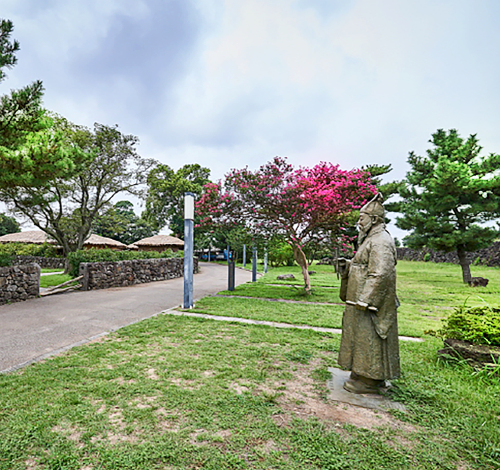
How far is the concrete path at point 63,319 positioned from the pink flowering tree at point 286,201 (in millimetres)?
3054

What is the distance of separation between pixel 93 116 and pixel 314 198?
50.6 feet

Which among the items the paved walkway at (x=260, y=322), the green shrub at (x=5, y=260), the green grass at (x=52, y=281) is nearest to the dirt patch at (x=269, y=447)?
the paved walkway at (x=260, y=322)

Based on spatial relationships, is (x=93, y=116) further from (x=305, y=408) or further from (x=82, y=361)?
(x=305, y=408)

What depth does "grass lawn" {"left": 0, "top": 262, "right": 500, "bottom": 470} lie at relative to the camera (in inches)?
72.1

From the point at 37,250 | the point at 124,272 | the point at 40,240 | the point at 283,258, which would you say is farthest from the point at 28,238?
the point at 283,258

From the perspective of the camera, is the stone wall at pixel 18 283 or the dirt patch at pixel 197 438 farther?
the stone wall at pixel 18 283

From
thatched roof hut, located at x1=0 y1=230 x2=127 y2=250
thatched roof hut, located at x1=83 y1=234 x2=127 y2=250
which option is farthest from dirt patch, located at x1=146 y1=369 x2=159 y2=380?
thatched roof hut, located at x1=0 y1=230 x2=127 y2=250

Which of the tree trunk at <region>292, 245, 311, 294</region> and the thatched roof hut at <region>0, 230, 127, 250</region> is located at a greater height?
the thatched roof hut at <region>0, 230, 127, 250</region>

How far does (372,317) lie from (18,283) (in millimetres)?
8983

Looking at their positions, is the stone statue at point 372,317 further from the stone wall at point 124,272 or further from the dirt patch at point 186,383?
the stone wall at point 124,272

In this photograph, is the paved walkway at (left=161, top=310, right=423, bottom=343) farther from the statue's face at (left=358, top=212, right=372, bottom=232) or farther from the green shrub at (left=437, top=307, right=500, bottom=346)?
the statue's face at (left=358, top=212, right=372, bottom=232)

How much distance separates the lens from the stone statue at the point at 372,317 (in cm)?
253

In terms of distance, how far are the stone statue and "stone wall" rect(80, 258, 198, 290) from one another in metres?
9.73

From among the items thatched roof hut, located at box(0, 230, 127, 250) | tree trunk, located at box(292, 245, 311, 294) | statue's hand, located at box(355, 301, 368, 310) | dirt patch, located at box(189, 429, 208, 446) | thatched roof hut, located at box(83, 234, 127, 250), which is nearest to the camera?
dirt patch, located at box(189, 429, 208, 446)
